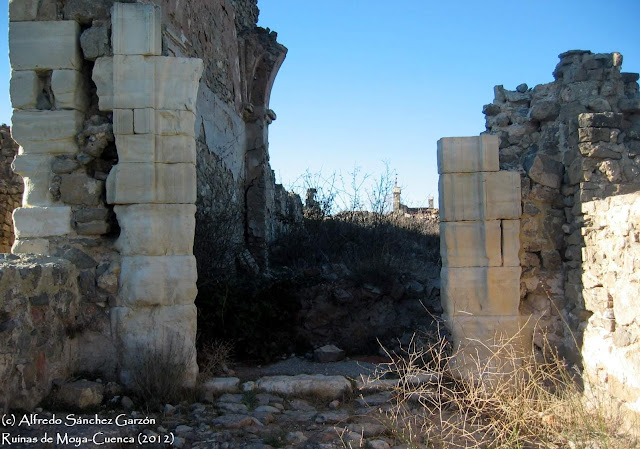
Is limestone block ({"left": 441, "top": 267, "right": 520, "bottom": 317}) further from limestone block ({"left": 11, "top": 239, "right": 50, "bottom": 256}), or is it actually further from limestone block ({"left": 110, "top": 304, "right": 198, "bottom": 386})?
limestone block ({"left": 11, "top": 239, "right": 50, "bottom": 256})

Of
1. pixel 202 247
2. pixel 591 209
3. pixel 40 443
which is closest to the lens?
pixel 40 443

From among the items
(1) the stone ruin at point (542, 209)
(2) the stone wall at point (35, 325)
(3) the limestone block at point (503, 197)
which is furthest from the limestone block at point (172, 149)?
(3) the limestone block at point (503, 197)

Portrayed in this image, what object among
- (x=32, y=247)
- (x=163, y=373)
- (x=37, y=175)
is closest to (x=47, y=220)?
(x=32, y=247)

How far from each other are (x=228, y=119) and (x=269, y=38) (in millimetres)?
2330

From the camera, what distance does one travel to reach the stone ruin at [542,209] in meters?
4.57

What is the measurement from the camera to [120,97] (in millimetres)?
4500

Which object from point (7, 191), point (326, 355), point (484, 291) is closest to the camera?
point (484, 291)

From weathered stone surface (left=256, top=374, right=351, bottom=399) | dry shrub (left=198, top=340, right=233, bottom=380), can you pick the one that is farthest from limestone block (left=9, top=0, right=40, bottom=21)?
weathered stone surface (left=256, top=374, right=351, bottom=399)

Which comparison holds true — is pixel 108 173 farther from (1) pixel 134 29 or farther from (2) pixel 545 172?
(2) pixel 545 172

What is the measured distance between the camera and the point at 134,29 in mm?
4473

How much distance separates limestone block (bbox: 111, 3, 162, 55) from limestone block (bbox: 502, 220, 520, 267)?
3.19 m

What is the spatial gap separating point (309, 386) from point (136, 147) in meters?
2.35

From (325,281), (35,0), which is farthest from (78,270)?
(325,281)

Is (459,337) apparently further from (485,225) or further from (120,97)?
(120,97)
